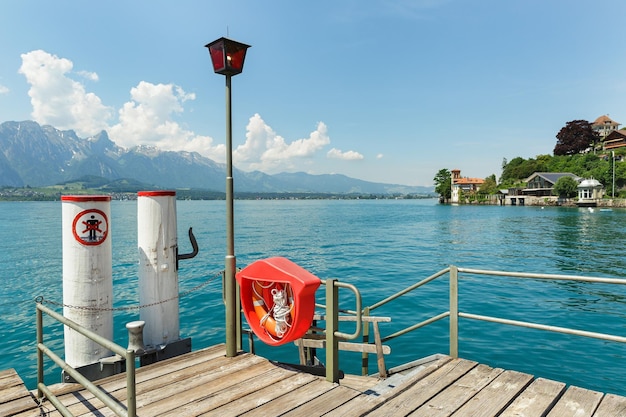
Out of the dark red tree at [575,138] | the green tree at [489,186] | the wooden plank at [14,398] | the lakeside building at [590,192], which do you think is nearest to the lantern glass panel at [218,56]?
the wooden plank at [14,398]

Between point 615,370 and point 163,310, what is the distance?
9656 mm

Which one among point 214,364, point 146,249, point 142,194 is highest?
point 142,194

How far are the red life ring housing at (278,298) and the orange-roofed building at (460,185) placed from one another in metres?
153

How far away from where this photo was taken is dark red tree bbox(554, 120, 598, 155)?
12062 cm

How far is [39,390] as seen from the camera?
3.97m

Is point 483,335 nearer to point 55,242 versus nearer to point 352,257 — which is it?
point 352,257

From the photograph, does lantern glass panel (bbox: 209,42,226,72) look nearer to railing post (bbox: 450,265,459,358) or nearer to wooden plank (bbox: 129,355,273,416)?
wooden plank (bbox: 129,355,273,416)

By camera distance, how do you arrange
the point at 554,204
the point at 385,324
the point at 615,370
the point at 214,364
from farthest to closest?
the point at 554,204, the point at 385,324, the point at 615,370, the point at 214,364

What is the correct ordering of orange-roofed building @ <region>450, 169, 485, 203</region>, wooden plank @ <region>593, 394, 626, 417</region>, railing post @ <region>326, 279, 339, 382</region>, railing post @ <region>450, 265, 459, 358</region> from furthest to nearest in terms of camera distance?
orange-roofed building @ <region>450, 169, 485, 203</region> < railing post @ <region>450, 265, 459, 358</region> < railing post @ <region>326, 279, 339, 382</region> < wooden plank @ <region>593, 394, 626, 417</region>

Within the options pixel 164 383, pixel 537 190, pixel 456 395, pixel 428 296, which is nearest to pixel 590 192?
pixel 537 190

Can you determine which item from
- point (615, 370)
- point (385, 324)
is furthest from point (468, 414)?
point (385, 324)

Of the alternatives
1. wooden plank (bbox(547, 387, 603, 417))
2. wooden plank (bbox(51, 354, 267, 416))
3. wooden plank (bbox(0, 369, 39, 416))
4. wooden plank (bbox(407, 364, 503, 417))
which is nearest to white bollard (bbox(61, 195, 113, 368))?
wooden plank (bbox(0, 369, 39, 416))

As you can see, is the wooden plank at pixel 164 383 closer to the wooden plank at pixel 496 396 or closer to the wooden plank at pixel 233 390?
the wooden plank at pixel 233 390

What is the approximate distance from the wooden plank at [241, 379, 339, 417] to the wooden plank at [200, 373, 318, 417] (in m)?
0.06
